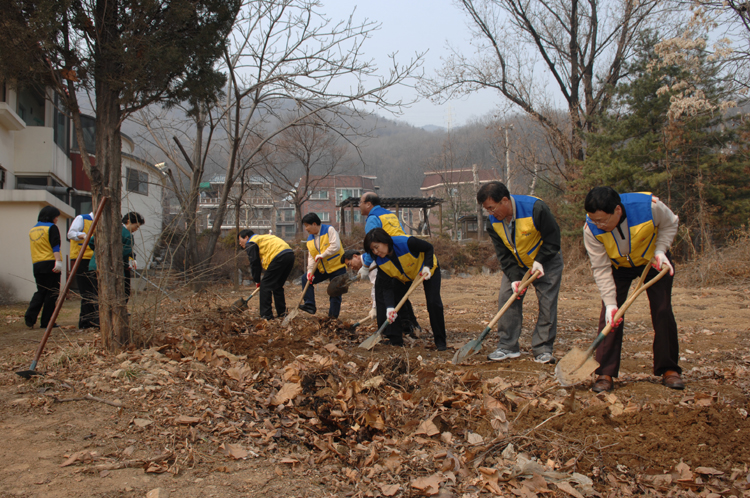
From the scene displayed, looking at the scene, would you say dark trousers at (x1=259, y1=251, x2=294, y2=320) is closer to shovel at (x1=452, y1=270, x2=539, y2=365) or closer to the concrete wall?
shovel at (x1=452, y1=270, x2=539, y2=365)

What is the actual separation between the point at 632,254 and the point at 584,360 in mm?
837

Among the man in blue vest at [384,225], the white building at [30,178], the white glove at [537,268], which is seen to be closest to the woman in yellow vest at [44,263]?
the white building at [30,178]

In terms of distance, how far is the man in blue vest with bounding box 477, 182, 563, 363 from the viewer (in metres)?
4.30

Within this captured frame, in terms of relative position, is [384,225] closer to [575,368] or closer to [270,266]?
[270,266]

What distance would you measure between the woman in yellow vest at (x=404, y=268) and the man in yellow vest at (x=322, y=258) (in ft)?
4.62

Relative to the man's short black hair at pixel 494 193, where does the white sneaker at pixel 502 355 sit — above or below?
below

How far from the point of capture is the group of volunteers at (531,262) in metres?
3.47

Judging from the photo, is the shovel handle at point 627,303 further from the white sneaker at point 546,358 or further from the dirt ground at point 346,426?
the white sneaker at point 546,358

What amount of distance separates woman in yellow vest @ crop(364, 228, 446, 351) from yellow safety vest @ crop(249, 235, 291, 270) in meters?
1.88

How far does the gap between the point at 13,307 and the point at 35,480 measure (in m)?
8.93

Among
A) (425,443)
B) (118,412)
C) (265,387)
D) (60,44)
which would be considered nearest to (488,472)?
(425,443)

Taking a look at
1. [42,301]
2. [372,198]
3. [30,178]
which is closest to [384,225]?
[372,198]

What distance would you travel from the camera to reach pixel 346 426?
3051 mm

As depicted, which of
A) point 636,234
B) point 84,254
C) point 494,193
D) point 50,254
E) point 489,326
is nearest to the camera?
point 636,234
